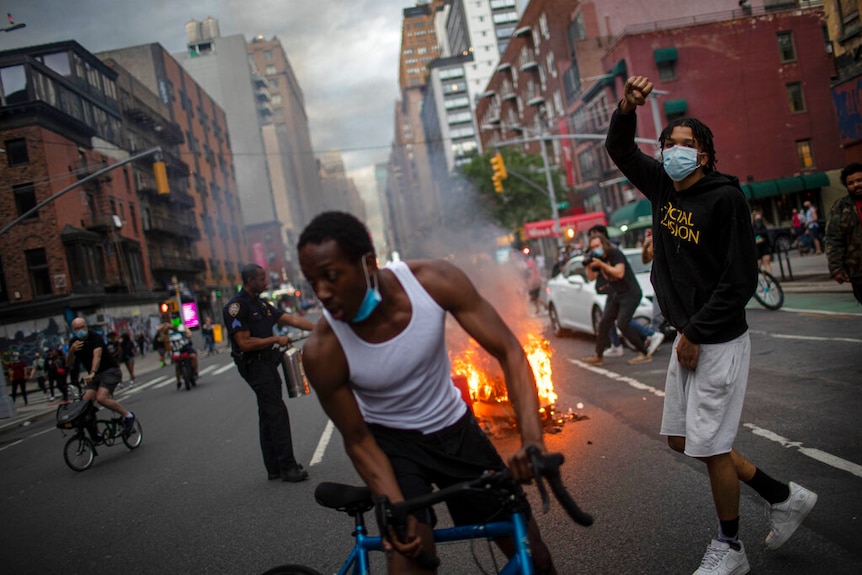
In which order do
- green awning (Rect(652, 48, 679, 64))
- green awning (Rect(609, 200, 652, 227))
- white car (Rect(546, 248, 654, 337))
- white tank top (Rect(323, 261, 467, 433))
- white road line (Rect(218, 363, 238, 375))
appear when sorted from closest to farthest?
white tank top (Rect(323, 261, 467, 433))
white car (Rect(546, 248, 654, 337))
white road line (Rect(218, 363, 238, 375))
green awning (Rect(609, 200, 652, 227))
green awning (Rect(652, 48, 679, 64))

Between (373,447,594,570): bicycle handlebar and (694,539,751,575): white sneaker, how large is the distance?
1.42 m

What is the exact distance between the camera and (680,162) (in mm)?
3342

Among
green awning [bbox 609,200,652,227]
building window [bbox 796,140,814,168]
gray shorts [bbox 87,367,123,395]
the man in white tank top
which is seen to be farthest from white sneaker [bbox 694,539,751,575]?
building window [bbox 796,140,814,168]

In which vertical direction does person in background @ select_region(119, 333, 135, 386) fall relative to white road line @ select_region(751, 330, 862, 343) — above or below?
above

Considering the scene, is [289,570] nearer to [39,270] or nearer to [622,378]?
[622,378]

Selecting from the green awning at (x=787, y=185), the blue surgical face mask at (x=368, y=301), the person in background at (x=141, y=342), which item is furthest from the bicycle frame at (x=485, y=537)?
the person in background at (x=141, y=342)

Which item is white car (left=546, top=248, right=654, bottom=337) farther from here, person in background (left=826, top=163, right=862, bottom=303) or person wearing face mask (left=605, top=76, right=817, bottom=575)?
person wearing face mask (left=605, top=76, right=817, bottom=575)

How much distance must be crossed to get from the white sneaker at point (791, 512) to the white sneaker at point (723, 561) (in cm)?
29

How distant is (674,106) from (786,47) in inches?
309

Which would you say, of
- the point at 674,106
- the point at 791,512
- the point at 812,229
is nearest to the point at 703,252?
the point at 791,512

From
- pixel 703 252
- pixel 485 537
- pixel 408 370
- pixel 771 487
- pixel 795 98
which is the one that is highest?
pixel 795 98

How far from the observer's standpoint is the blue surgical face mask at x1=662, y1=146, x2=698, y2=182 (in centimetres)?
Result: 334

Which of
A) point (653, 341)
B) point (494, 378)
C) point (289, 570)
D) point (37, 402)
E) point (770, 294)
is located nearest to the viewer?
point (289, 570)

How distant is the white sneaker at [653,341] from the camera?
1035 centimetres
